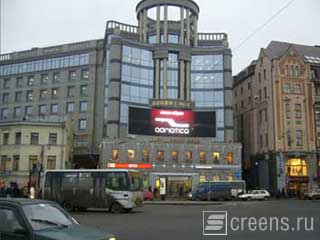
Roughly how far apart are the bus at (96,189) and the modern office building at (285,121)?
41.6 metres

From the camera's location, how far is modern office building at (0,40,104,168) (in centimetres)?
8338

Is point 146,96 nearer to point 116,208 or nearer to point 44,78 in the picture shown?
point 44,78

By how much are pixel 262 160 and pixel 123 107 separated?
81.3ft

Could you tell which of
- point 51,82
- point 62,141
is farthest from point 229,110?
point 51,82

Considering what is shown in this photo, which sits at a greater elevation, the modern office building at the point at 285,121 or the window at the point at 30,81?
the window at the point at 30,81

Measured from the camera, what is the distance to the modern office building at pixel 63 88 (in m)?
83.4

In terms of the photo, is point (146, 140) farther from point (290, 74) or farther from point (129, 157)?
point (290, 74)

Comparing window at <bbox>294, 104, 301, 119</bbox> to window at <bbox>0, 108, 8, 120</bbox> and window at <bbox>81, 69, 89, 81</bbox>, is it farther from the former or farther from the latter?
window at <bbox>0, 108, 8, 120</bbox>

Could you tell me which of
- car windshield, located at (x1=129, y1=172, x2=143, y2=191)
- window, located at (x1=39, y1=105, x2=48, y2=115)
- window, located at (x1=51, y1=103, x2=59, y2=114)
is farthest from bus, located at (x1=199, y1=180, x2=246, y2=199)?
window, located at (x1=39, y1=105, x2=48, y2=115)

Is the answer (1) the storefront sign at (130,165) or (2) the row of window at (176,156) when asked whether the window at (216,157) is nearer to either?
(2) the row of window at (176,156)

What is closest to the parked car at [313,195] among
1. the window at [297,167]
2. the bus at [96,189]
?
the window at [297,167]

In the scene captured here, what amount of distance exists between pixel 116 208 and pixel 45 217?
20707 mm

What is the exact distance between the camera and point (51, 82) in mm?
88125

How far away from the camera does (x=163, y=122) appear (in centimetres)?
6788
